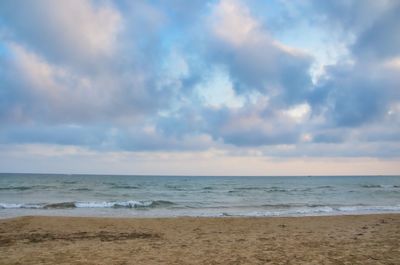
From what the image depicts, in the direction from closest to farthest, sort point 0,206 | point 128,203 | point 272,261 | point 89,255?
point 272,261, point 89,255, point 0,206, point 128,203

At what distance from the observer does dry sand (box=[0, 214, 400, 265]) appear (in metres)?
8.08

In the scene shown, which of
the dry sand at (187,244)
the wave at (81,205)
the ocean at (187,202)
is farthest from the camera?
the wave at (81,205)

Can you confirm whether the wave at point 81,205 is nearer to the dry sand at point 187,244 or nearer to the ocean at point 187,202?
the ocean at point 187,202

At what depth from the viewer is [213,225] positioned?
1517 centimetres

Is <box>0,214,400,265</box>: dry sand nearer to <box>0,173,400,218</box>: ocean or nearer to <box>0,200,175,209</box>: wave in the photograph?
<box>0,173,400,218</box>: ocean

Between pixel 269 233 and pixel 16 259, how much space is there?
7.78 m

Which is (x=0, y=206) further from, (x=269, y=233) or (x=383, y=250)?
(x=383, y=250)

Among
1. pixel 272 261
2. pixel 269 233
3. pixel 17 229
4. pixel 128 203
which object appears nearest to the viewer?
pixel 272 261

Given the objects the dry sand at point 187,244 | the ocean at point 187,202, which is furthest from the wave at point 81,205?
the dry sand at point 187,244

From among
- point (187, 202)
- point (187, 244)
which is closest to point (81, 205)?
point (187, 202)

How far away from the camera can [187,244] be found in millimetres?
10258

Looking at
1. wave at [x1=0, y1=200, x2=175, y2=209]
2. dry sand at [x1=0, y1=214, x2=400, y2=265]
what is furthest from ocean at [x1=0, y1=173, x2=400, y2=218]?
dry sand at [x1=0, y1=214, x2=400, y2=265]

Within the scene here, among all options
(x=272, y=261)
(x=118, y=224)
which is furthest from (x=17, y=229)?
(x=272, y=261)

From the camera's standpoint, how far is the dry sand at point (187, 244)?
808cm
